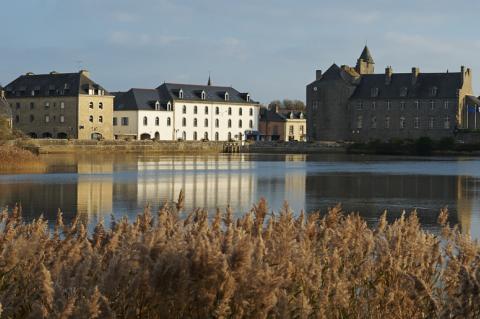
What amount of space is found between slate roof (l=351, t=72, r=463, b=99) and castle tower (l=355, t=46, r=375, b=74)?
21.6 feet

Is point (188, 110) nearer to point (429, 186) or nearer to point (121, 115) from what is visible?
point (121, 115)

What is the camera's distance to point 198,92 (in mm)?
109688

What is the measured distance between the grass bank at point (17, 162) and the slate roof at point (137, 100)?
51870 mm

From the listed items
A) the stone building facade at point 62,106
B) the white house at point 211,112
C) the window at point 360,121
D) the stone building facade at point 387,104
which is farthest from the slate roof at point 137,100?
the window at point 360,121

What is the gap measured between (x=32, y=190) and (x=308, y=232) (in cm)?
2352

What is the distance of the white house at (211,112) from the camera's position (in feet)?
352

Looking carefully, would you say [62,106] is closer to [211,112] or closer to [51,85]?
[51,85]

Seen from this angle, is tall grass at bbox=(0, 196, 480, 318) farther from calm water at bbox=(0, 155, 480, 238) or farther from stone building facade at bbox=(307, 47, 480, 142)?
stone building facade at bbox=(307, 47, 480, 142)

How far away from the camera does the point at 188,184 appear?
Result: 35344 mm

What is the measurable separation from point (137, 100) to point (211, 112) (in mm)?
12498

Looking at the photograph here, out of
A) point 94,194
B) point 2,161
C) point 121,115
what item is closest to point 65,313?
point 94,194

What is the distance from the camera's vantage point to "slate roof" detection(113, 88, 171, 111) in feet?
336

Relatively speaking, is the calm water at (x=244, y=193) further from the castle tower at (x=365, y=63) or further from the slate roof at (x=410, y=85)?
the castle tower at (x=365, y=63)

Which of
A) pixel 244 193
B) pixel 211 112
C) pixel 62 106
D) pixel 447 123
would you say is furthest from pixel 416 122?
pixel 244 193
